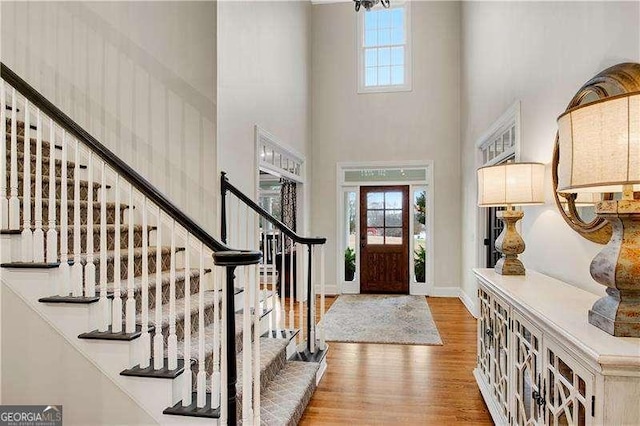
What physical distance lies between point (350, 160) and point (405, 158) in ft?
3.21

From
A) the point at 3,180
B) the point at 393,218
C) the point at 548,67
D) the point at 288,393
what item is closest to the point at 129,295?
the point at 3,180

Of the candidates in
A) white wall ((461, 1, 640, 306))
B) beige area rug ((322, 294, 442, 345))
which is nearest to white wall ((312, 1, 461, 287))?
beige area rug ((322, 294, 442, 345))

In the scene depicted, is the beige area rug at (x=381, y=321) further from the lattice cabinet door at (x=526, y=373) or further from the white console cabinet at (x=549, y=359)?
the lattice cabinet door at (x=526, y=373)

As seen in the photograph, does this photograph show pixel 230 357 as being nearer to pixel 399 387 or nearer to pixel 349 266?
pixel 399 387

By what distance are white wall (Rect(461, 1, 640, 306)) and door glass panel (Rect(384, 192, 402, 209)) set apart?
2.38 metres

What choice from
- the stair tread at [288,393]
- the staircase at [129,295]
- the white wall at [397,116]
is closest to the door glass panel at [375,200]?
the white wall at [397,116]

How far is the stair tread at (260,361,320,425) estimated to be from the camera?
7.69 ft

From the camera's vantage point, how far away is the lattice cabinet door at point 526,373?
170 cm

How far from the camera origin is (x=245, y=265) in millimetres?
1759

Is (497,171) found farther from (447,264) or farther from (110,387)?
(447,264)

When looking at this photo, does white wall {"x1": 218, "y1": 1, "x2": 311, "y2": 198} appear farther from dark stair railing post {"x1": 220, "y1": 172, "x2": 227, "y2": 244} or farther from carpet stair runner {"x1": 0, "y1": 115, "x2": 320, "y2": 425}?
carpet stair runner {"x1": 0, "y1": 115, "x2": 320, "y2": 425}

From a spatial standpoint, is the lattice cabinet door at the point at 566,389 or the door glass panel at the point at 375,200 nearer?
the lattice cabinet door at the point at 566,389

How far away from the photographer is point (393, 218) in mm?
7078

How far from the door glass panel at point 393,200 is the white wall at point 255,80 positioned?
5.81 feet
